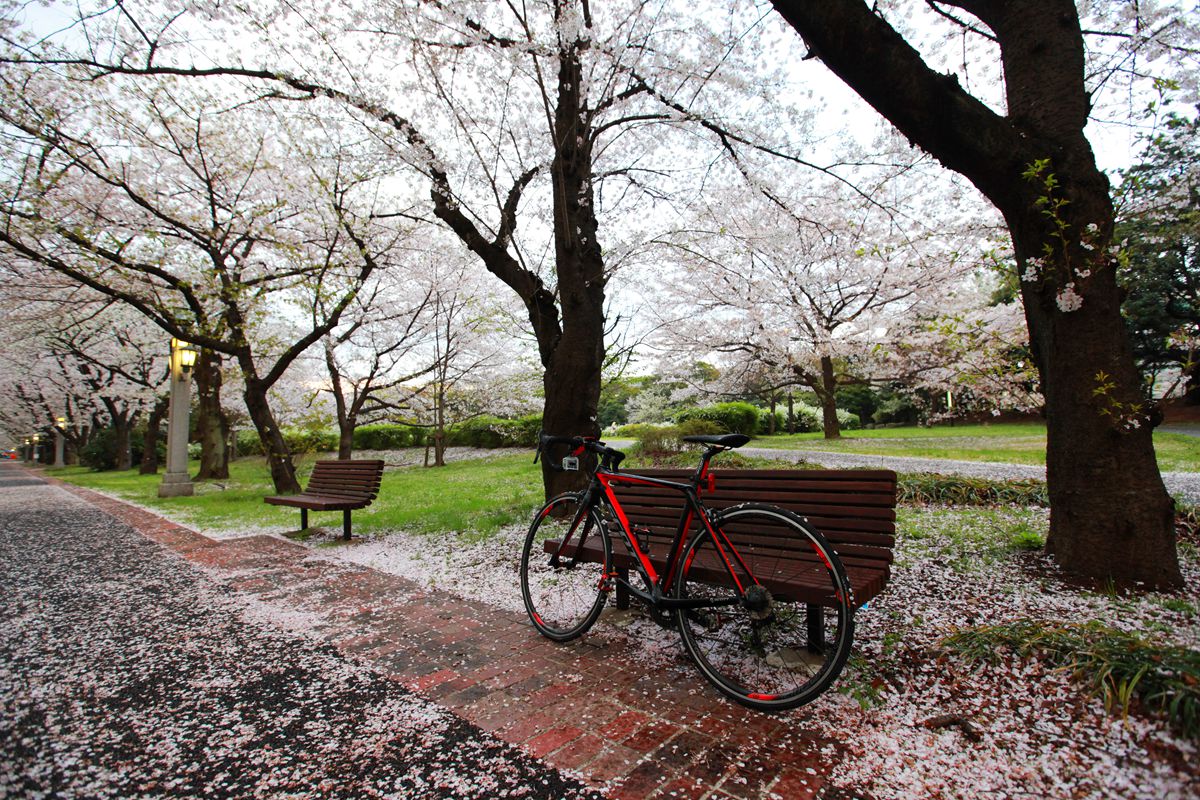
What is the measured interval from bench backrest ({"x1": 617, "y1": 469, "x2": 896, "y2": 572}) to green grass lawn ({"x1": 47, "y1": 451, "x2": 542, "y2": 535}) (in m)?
3.56

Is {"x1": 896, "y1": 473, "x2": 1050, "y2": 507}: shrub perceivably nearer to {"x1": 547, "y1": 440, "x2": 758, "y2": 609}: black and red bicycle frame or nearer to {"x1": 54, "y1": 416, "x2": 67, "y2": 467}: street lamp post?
{"x1": 547, "y1": 440, "x2": 758, "y2": 609}: black and red bicycle frame

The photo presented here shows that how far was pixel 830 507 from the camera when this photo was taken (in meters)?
2.48

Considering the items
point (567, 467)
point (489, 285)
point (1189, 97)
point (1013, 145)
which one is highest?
point (489, 285)

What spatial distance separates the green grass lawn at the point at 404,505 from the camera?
664cm

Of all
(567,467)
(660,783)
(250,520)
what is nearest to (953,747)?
(660,783)

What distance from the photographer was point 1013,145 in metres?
2.99

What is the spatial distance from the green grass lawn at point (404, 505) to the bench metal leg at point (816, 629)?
13.4 ft

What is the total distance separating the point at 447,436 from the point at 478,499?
14.3 meters

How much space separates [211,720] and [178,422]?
12.3 meters

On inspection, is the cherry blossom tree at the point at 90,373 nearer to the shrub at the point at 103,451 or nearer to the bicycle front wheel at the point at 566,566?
the shrub at the point at 103,451

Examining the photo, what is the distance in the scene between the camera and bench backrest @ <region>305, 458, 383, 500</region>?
5.60 m

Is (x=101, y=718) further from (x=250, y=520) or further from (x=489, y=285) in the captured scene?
(x=489, y=285)

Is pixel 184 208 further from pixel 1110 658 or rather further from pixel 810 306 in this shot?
pixel 810 306

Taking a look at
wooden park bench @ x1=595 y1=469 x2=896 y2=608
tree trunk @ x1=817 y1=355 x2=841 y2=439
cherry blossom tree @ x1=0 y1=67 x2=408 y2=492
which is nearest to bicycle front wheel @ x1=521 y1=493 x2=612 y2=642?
wooden park bench @ x1=595 y1=469 x2=896 y2=608
